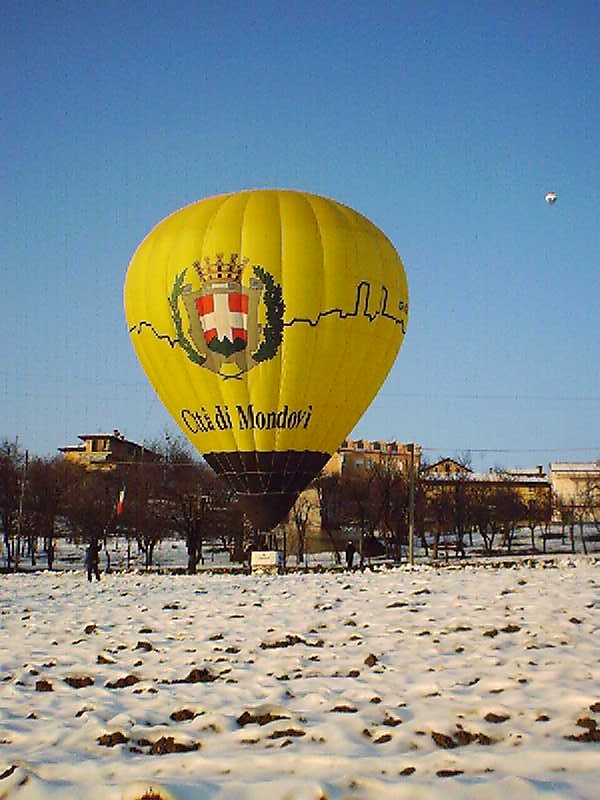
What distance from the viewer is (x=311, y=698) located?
8758mm

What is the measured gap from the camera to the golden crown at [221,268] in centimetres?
2366

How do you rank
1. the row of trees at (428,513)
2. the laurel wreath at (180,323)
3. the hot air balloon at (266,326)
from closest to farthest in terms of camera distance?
the hot air balloon at (266,326) → the laurel wreath at (180,323) → the row of trees at (428,513)

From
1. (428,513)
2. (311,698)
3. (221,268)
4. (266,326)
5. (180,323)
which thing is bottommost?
(311,698)

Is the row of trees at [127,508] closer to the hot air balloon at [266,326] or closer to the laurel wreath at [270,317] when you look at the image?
the hot air balloon at [266,326]

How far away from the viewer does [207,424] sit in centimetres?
2486

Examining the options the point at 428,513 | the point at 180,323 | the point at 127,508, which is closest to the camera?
the point at 180,323

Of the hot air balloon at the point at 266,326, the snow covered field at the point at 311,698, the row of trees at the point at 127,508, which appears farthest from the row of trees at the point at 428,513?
the snow covered field at the point at 311,698

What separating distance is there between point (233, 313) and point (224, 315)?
266 millimetres

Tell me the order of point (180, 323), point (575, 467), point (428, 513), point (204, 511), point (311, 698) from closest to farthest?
point (311, 698) → point (180, 323) → point (204, 511) → point (428, 513) → point (575, 467)

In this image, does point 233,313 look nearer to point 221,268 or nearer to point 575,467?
point 221,268

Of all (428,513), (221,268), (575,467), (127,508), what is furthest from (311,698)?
(575,467)

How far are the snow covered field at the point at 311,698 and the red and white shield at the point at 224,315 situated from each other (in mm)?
9840

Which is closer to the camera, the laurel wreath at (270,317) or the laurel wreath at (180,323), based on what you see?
the laurel wreath at (270,317)

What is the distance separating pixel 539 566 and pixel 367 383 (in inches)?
295
